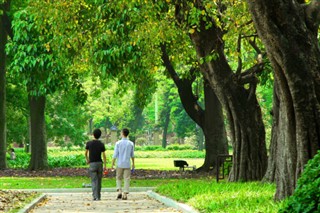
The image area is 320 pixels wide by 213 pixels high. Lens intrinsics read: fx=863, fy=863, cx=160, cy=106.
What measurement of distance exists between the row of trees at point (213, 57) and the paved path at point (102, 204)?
3.00 meters

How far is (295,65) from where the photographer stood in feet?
50.3

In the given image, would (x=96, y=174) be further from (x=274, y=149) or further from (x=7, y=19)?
(x=7, y=19)

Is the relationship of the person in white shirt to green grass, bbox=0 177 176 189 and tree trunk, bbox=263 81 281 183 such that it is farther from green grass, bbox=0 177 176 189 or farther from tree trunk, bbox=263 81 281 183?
green grass, bbox=0 177 176 189

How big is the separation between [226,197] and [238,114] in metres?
7.69

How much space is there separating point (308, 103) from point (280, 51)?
1.13m

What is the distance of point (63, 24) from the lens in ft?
90.2

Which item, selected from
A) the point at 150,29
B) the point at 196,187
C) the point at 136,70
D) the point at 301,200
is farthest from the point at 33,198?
the point at 301,200

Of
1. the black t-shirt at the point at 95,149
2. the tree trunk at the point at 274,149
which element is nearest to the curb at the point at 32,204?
the black t-shirt at the point at 95,149

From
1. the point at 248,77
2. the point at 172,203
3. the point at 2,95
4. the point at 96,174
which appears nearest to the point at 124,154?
the point at 96,174

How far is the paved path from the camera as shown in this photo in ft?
61.0

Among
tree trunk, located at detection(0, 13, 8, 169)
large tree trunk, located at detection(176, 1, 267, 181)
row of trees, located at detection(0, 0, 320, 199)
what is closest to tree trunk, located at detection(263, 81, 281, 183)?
row of trees, located at detection(0, 0, 320, 199)

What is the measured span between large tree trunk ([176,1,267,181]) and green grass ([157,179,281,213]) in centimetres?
281

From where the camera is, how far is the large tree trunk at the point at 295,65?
15242 mm

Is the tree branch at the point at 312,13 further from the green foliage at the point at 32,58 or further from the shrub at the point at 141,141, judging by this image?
the shrub at the point at 141,141
